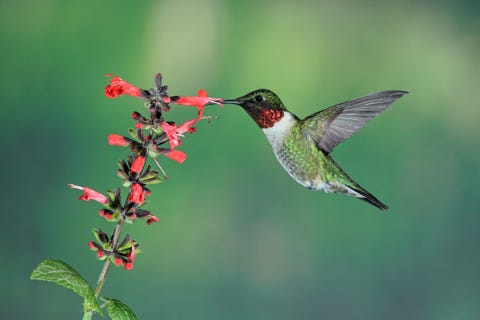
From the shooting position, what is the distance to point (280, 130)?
78 cm

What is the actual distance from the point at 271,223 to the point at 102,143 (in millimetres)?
597

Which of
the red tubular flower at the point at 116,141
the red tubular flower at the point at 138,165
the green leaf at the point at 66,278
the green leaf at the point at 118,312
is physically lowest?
the green leaf at the point at 118,312

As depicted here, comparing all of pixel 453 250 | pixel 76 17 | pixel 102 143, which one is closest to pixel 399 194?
pixel 453 250

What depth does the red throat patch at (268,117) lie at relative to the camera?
72 cm

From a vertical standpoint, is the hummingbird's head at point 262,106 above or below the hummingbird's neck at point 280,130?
above

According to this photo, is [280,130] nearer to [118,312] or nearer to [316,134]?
[316,134]

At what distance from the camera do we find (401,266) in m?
2.14

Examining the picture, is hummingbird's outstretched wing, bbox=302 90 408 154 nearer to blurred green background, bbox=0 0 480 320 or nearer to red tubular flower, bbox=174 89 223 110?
red tubular flower, bbox=174 89 223 110

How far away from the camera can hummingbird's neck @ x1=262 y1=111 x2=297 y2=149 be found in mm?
758

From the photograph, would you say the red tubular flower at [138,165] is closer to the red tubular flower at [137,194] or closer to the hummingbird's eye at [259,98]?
the red tubular flower at [137,194]

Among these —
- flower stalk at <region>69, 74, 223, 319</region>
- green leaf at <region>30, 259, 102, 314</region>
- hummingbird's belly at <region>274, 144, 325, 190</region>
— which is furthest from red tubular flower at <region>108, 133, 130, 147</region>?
hummingbird's belly at <region>274, 144, 325, 190</region>

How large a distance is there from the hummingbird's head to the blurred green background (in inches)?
48.4

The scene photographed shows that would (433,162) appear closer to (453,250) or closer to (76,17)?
(453,250)

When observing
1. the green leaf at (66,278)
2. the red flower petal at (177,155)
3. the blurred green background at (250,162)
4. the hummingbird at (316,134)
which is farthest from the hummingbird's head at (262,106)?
the blurred green background at (250,162)
